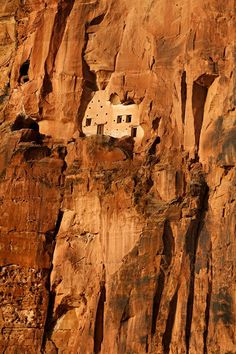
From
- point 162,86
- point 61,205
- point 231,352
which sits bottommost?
→ point 231,352

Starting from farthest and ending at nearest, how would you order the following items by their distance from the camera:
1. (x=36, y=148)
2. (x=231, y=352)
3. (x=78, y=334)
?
(x=36, y=148), (x=78, y=334), (x=231, y=352)

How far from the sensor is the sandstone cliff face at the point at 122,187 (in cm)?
3903

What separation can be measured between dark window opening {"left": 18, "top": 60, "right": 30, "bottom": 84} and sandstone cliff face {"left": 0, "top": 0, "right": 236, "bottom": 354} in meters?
0.08

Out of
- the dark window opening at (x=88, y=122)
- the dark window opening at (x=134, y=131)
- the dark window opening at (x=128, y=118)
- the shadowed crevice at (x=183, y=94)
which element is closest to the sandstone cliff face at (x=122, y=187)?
the shadowed crevice at (x=183, y=94)

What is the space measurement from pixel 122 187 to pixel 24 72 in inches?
301

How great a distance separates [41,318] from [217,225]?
23.5 feet

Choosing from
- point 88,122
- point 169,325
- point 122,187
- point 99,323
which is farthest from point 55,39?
point 169,325

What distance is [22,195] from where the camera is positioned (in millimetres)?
42844

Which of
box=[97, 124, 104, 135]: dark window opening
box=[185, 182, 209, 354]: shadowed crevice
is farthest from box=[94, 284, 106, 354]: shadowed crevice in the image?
box=[97, 124, 104, 135]: dark window opening

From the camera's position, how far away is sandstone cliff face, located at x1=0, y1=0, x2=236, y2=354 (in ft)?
128

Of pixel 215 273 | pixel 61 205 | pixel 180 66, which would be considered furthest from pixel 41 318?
pixel 180 66

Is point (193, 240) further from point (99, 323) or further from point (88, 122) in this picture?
point (88, 122)

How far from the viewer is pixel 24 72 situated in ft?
151

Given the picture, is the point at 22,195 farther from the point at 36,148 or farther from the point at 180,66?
the point at 180,66
